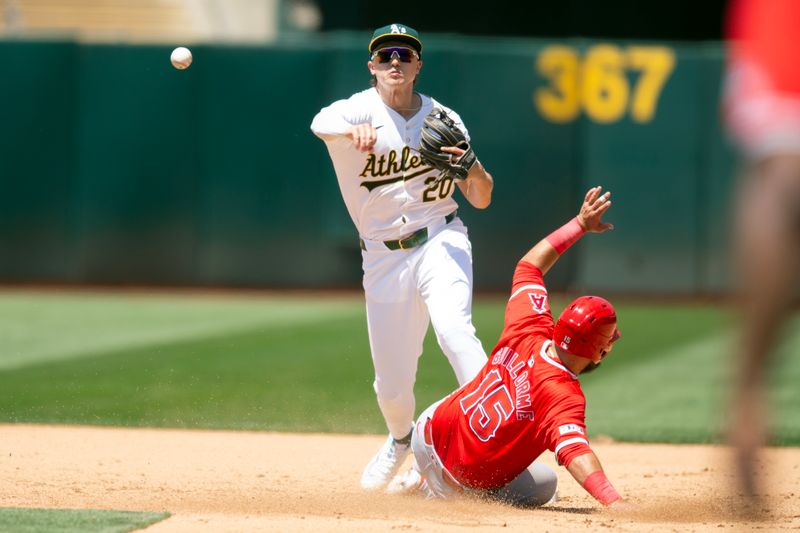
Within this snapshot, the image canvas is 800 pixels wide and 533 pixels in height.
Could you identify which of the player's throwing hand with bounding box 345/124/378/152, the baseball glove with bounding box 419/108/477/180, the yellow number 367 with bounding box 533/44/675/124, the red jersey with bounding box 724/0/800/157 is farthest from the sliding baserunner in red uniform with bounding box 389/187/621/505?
the yellow number 367 with bounding box 533/44/675/124

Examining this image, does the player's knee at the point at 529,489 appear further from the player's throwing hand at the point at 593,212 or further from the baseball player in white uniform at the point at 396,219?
the player's throwing hand at the point at 593,212

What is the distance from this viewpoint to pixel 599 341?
4.23 meters

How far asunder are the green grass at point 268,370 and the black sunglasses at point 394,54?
1.96 meters

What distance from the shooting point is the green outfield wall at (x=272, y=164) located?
14836 mm

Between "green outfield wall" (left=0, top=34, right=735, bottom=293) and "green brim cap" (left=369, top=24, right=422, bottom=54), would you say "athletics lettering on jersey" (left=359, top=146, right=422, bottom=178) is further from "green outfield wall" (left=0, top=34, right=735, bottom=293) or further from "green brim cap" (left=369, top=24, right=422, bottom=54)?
"green outfield wall" (left=0, top=34, right=735, bottom=293)

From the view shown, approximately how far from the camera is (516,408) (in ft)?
14.3

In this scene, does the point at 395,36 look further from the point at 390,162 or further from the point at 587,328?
the point at 587,328

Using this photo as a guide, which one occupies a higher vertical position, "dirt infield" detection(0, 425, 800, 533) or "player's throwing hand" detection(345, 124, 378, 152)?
"player's throwing hand" detection(345, 124, 378, 152)

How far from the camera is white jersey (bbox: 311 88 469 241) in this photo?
212 inches

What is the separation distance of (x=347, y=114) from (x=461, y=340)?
3.88 feet

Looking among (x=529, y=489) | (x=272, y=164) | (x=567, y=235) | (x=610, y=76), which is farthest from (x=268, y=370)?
(x=610, y=76)

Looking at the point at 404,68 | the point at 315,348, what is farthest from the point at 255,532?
the point at 315,348

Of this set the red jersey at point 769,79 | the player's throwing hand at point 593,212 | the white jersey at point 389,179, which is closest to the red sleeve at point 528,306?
the player's throwing hand at point 593,212

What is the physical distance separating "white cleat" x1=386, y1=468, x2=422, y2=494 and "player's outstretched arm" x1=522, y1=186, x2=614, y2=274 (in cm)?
110
